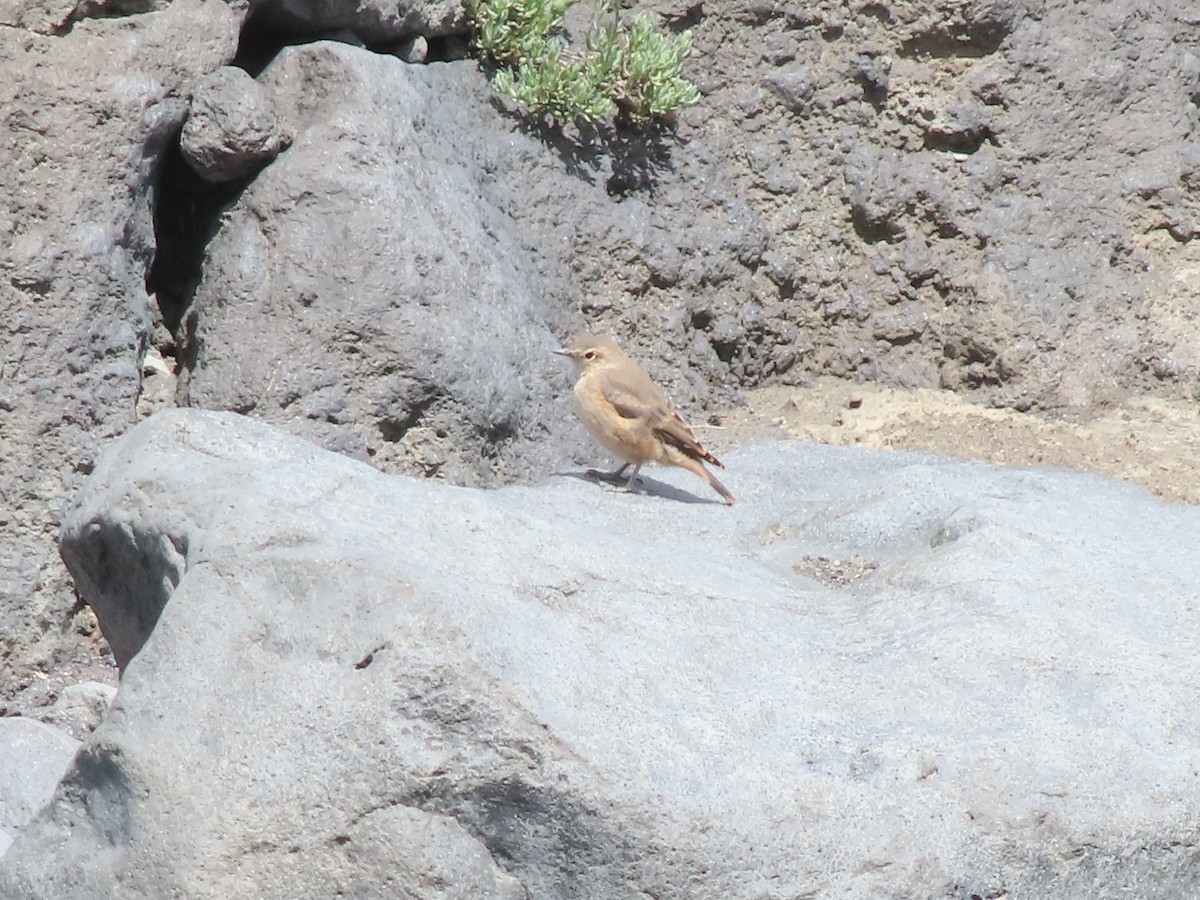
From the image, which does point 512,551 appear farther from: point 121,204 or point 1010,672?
point 121,204

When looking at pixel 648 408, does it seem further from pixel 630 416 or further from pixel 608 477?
pixel 608 477

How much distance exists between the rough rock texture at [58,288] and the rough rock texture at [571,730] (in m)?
2.34

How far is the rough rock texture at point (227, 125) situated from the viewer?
746 cm

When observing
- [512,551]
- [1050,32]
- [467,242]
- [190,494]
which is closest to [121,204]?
[467,242]

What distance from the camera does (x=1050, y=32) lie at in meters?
9.64

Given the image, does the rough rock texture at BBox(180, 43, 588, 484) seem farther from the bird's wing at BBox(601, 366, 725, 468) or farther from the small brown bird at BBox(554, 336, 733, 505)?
the bird's wing at BBox(601, 366, 725, 468)

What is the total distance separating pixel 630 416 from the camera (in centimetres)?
716

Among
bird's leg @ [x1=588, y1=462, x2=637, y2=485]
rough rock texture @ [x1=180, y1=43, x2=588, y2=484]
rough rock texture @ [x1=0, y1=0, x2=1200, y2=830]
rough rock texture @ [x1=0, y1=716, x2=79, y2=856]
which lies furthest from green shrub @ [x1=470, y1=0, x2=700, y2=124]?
rough rock texture @ [x1=0, y1=716, x2=79, y2=856]

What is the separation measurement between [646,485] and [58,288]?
8.97 ft

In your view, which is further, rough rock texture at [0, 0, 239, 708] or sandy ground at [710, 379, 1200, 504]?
sandy ground at [710, 379, 1200, 504]

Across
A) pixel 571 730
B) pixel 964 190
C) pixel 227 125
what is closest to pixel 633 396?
pixel 227 125

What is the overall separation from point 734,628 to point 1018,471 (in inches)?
90.2

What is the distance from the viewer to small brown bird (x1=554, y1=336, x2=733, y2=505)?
7.06 metres

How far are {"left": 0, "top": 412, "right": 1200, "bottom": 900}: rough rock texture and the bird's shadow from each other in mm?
1819
